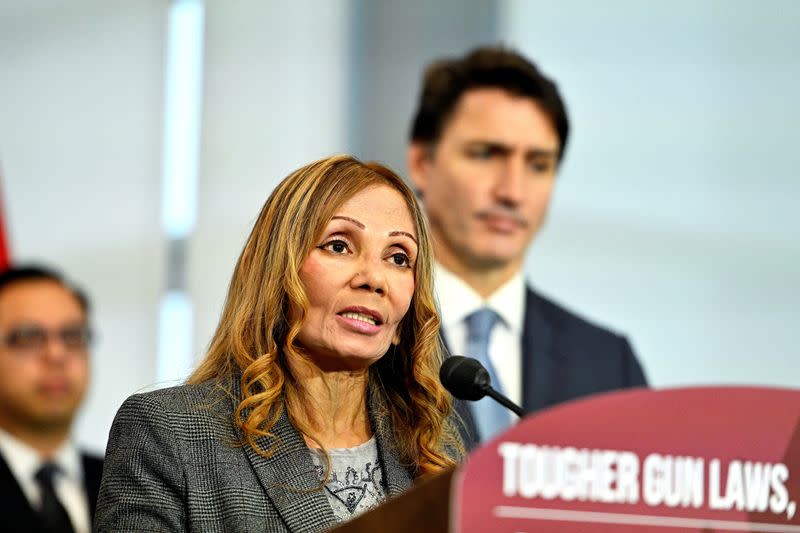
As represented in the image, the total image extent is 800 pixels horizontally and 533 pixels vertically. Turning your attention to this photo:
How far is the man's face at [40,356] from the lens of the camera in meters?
3.95

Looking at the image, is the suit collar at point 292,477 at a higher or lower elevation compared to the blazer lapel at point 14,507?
higher

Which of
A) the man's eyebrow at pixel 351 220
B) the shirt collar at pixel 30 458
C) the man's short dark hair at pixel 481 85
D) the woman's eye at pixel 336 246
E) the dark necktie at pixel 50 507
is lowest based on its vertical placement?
the dark necktie at pixel 50 507

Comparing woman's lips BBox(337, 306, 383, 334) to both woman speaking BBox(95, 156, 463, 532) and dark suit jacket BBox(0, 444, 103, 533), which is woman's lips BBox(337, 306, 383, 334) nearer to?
woman speaking BBox(95, 156, 463, 532)

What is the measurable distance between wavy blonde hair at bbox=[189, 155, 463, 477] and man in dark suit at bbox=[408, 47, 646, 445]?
1269 millimetres

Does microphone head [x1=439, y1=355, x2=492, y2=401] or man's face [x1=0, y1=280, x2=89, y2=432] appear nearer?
microphone head [x1=439, y1=355, x2=492, y2=401]

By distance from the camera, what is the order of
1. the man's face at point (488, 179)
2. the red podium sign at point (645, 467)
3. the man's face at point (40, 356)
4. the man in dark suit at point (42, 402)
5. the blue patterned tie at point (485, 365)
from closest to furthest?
the red podium sign at point (645, 467)
the blue patterned tie at point (485, 365)
the man's face at point (488, 179)
the man in dark suit at point (42, 402)
the man's face at point (40, 356)

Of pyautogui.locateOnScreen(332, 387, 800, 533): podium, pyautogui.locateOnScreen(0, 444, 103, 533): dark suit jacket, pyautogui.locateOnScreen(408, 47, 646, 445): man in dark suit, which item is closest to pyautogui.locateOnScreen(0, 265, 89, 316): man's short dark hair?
pyautogui.locateOnScreen(0, 444, 103, 533): dark suit jacket

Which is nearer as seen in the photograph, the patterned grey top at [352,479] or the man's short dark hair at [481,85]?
the patterned grey top at [352,479]

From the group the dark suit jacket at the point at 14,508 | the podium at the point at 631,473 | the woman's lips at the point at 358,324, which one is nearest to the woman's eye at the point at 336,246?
the woman's lips at the point at 358,324

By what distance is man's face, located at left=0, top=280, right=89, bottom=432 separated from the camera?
3.95m

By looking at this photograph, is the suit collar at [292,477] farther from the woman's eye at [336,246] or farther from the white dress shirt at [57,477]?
the white dress shirt at [57,477]

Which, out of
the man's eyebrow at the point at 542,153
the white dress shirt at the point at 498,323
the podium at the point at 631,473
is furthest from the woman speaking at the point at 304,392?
the man's eyebrow at the point at 542,153

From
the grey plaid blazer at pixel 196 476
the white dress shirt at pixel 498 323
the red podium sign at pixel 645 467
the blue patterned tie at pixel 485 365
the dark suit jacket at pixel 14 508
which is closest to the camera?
the red podium sign at pixel 645 467

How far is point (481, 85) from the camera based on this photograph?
12.0 feet
